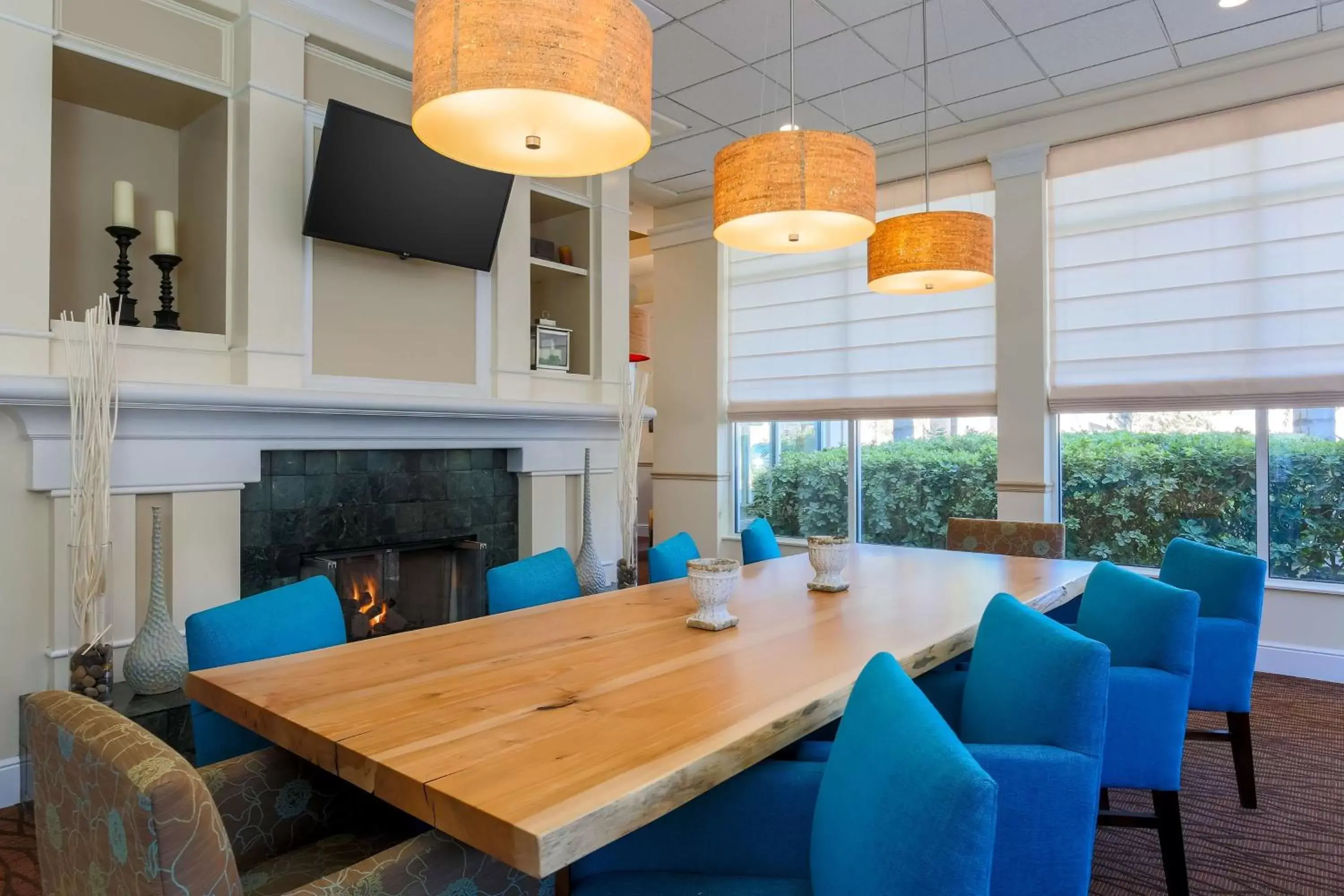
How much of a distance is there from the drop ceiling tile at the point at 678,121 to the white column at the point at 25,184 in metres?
2.72

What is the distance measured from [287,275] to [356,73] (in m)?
1.00

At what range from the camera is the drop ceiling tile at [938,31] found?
11.2 feet

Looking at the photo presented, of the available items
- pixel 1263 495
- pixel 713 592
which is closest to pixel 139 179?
pixel 713 592

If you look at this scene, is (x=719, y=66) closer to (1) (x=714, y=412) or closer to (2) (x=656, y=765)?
(1) (x=714, y=412)

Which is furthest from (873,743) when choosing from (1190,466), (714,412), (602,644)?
(714,412)

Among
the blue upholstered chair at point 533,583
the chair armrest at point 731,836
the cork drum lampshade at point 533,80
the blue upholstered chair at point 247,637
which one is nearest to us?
the chair armrest at point 731,836

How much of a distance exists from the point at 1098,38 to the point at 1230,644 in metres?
2.87

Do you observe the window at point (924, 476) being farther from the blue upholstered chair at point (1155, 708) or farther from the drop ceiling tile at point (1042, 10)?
the blue upholstered chair at point (1155, 708)

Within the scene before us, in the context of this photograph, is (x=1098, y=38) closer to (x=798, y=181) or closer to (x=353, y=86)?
(x=798, y=181)

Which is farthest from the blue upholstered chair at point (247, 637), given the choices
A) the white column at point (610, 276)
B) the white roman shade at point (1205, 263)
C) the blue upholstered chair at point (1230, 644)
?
the white roman shade at point (1205, 263)

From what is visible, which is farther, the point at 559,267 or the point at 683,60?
the point at 559,267

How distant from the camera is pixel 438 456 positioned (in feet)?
12.2

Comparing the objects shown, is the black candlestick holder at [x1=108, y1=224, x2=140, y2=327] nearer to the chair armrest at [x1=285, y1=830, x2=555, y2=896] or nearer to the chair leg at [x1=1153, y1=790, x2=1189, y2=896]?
the chair armrest at [x1=285, y1=830, x2=555, y2=896]

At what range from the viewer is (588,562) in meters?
3.96
